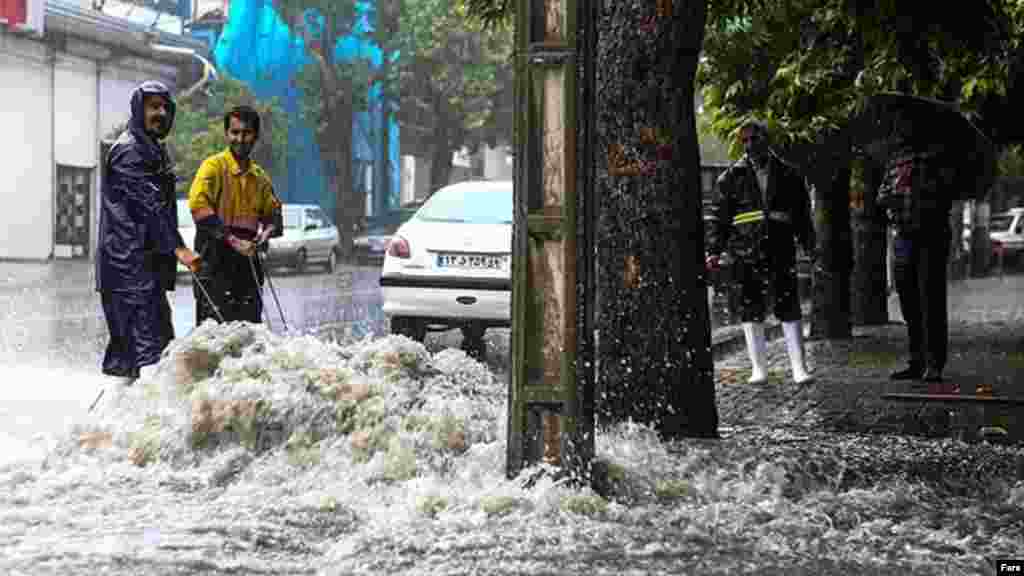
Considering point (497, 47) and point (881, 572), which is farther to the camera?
point (497, 47)

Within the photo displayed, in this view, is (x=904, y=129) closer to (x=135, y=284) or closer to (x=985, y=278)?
(x=135, y=284)

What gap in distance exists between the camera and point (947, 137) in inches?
421

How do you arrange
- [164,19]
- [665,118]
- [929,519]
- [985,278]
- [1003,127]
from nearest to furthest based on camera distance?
[929,519] → [665,118] → [1003,127] → [985,278] → [164,19]

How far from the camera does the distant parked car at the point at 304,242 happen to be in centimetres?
3428

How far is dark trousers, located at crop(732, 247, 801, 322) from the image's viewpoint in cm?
1074

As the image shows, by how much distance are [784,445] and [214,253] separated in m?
3.41

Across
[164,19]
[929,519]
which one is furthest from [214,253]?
[164,19]

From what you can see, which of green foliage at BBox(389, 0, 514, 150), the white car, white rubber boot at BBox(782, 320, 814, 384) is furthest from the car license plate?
green foliage at BBox(389, 0, 514, 150)

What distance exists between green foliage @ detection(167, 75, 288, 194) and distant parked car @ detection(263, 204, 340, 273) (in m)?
3.27

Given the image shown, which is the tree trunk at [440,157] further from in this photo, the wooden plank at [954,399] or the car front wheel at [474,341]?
the wooden plank at [954,399]

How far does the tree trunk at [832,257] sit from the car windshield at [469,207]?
3026mm

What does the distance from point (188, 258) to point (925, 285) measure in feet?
16.6

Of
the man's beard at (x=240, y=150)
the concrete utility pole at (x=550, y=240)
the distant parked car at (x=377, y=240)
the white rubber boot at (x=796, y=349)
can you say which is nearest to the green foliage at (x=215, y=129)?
the distant parked car at (x=377, y=240)

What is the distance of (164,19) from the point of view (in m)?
43.8
